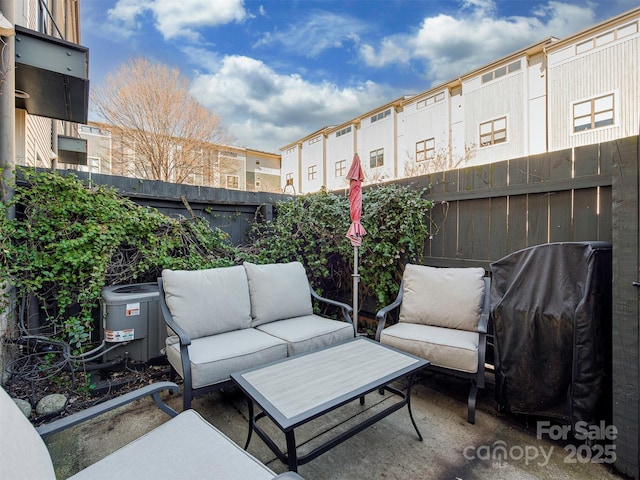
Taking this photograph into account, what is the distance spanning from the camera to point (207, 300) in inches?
108

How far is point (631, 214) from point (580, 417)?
1327 millimetres

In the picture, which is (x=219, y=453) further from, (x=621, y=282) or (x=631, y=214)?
(x=631, y=214)

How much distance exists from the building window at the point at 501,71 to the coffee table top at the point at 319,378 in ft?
44.8

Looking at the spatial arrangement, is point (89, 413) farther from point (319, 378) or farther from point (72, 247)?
point (72, 247)

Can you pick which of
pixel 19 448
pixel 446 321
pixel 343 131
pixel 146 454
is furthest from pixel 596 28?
pixel 19 448

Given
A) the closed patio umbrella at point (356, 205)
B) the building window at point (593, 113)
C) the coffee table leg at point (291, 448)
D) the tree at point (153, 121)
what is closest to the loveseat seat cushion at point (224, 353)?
the coffee table leg at point (291, 448)

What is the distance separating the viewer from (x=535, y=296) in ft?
7.38

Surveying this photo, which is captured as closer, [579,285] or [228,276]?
[579,285]

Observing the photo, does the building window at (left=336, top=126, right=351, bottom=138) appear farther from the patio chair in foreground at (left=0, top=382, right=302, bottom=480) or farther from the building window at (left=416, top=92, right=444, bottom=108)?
the patio chair in foreground at (left=0, top=382, right=302, bottom=480)

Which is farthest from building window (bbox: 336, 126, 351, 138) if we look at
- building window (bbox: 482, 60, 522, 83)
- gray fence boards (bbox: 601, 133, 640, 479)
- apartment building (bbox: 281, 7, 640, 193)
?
gray fence boards (bbox: 601, 133, 640, 479)

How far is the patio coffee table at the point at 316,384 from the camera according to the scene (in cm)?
156

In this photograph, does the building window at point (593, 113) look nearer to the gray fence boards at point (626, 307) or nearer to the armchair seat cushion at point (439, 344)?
the gray fence boards at point (626, 307)

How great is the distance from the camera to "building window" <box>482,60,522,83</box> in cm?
1154

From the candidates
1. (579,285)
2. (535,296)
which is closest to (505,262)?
(535,296)
